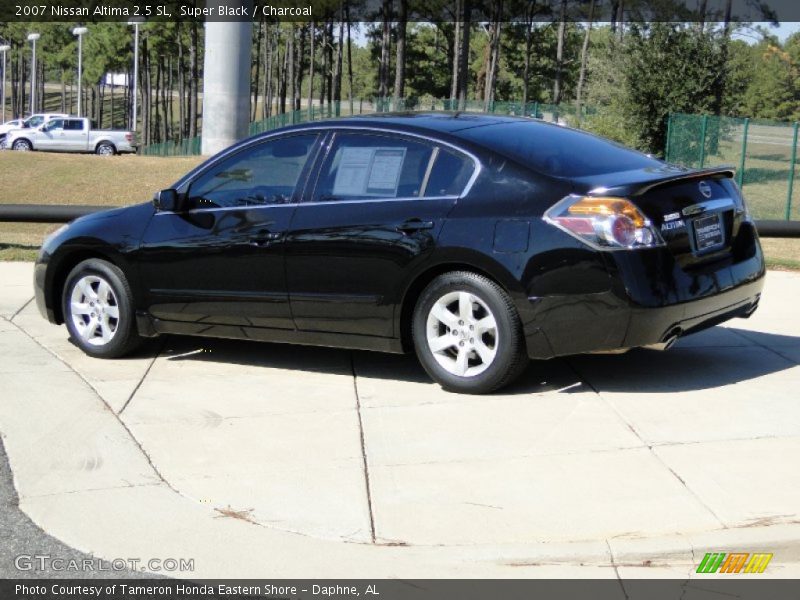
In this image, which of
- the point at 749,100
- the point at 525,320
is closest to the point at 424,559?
the point at 525,320

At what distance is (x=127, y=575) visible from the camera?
14.8 feet

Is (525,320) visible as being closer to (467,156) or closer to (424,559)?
(467,156)

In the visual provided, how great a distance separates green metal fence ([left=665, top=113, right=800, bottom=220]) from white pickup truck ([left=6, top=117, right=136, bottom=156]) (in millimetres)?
32937

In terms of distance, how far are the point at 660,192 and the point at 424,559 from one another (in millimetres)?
2836

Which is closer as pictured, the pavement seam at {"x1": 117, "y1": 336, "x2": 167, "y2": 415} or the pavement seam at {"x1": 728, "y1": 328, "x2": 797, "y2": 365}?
the pavement seam at {"x1": 117, "y1": 336, "x2": 167, "y2": 415}

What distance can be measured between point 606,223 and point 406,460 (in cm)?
168

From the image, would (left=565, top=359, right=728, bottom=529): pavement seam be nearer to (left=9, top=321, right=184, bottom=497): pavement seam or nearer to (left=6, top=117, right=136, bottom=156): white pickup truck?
(left=9, top=321, right=184, bottom=497): pavement seam

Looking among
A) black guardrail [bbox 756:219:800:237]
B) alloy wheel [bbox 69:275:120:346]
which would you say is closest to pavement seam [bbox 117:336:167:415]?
alloy wheel [bbox 69:275:120:346]

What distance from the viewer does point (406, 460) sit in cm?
577

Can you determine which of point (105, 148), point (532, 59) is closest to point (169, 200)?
point (105, 148)

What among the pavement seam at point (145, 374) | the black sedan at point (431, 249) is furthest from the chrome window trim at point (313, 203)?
the pavement seam at point (145, 374)

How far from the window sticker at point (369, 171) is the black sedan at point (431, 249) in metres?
0.01

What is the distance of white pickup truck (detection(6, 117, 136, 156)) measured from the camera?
182ft

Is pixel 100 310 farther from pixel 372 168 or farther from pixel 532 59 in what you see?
pixel 532 59
